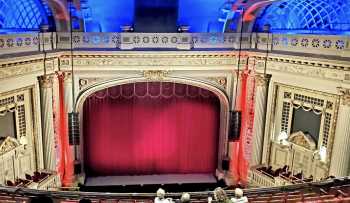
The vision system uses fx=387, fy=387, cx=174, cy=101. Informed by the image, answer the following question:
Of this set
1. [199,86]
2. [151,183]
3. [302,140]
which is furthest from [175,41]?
[151,183]

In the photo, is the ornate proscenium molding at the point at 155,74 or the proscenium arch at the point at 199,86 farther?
the proscenium arch at the point at 199,86

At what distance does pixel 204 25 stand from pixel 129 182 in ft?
21.2

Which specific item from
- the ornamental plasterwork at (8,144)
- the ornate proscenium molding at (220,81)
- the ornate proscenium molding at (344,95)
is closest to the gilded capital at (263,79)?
the ornate proscenium molding at (220,81)

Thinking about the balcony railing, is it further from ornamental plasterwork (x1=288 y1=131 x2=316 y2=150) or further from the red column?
ornamental plasterwork (x1=288 y1=131 x2=316 y2=150)

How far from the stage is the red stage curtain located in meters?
0.24

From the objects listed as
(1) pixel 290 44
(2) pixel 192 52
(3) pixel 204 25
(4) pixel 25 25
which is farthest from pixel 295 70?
(4) pixel 25 25

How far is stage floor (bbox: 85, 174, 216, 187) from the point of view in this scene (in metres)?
14.4

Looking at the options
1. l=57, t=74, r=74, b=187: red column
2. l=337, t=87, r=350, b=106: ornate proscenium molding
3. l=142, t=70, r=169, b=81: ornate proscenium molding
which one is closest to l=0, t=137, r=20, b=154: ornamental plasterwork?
l=57, t=74, r=74, b=187: red column

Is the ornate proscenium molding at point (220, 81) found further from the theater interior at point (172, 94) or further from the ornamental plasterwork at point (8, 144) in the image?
the ornamental plasterwork at point (8, 144)

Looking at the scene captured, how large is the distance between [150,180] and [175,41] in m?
5.44

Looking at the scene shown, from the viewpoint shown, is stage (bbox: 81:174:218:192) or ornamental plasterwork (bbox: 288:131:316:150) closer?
ornamental plasterwork (bbox: 288:131:316:150)

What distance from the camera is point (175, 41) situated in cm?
1255

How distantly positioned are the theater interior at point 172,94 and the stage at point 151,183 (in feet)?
0.24

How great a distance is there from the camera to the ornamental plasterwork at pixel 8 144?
34.8 ft
